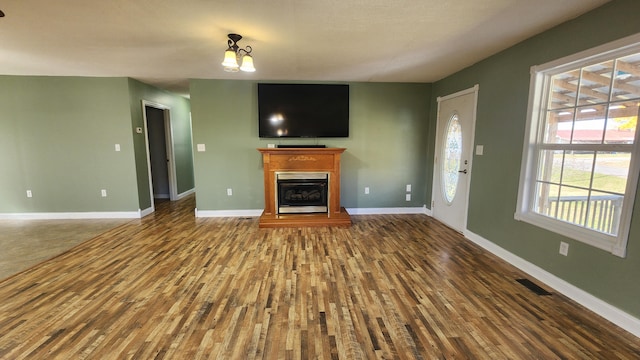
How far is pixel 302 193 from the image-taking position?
4199mm

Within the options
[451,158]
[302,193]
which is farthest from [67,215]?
[451,158]

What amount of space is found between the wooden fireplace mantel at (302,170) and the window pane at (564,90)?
2.39 meters

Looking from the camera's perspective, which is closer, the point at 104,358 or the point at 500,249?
the point at 104,358

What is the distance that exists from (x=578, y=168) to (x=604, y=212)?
1.29 ft

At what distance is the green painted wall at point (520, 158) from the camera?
70.8 inches

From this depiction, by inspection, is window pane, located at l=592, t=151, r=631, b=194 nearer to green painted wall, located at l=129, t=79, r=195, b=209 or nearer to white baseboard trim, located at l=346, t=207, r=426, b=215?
white baseboard trim, located at l=346, t=207, r=426, b=215

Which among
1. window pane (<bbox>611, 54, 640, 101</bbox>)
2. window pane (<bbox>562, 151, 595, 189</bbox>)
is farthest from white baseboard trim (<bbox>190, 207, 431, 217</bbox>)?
window pane (<bbox>611, 54, 640, 101</bbox>)

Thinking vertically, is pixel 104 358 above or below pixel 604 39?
below

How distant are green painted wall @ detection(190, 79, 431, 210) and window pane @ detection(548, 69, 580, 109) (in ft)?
6.99

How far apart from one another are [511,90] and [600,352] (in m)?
2.31

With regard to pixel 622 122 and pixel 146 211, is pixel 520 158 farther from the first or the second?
pixel 146 211

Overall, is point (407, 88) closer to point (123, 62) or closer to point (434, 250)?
point (434, 250)

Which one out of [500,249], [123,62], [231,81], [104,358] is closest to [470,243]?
[500,249]

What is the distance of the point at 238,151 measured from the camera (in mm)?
4336
